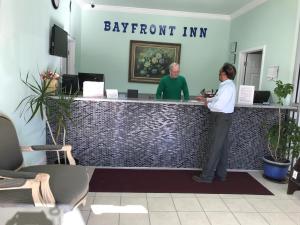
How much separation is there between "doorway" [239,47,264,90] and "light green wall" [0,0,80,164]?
150 inches

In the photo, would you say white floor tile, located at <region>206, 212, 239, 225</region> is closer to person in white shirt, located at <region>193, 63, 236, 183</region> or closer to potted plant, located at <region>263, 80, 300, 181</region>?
person in white shirt, located at <region>193, 63, 236, 183</region>

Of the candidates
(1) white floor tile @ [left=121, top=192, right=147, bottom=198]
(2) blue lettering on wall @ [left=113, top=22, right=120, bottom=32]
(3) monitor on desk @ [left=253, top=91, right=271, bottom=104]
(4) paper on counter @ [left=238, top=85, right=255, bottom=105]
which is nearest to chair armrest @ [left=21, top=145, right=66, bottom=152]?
(1) white floor tile @ [left=121, top=192, right=147, bottom=198]

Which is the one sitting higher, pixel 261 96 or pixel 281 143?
pixel 261 96

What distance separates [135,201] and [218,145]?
4.11 feet

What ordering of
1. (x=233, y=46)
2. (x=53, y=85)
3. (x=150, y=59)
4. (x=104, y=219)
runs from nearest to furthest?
(x=104, y=219)
(x=53, y=85)
(x=233, y=46)
(x=150, y=59)

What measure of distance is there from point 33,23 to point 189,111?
2269 mm

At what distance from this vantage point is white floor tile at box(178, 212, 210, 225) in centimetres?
258

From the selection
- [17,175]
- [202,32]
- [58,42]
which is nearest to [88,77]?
[58,42]

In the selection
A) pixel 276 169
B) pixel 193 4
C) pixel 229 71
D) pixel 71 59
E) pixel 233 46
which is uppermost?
pixel 193 4

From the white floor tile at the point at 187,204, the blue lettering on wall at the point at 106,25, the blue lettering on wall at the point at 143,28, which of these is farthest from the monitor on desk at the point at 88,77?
the white floor tile at the point at 187,204

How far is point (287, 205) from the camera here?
10.1 feet

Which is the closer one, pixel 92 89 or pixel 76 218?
pixel 76 218

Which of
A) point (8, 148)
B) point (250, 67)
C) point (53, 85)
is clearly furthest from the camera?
point (250, 67)

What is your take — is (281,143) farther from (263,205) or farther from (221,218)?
(221,218)
